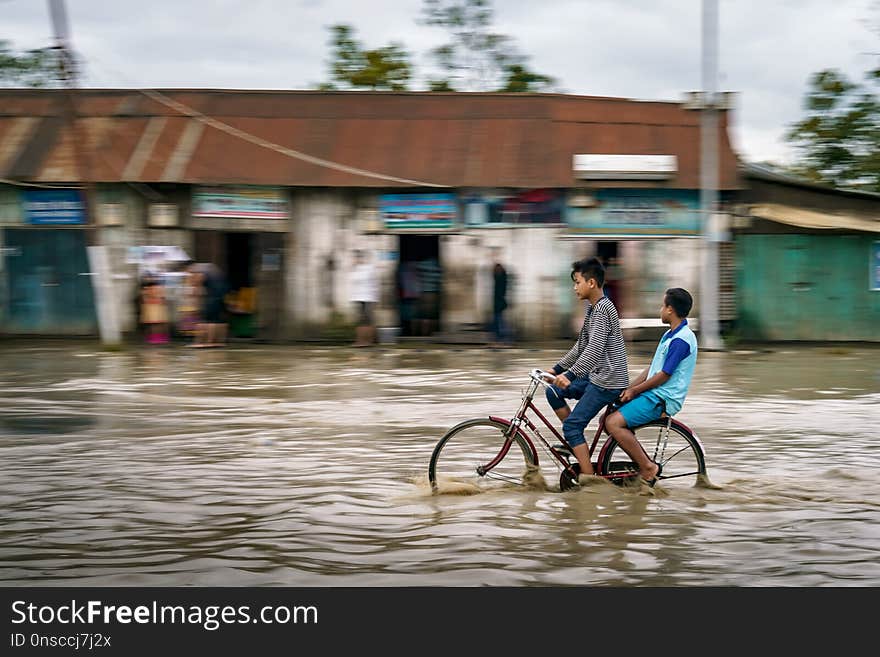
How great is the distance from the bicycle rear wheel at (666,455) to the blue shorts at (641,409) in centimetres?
9

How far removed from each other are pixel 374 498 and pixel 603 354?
6.12 ft

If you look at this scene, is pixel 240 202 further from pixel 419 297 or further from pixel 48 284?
pixel 48 284

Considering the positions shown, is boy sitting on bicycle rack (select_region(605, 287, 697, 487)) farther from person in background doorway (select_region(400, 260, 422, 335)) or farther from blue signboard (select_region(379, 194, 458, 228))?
person in background doorway (select_region(400, 260, 422, 335))

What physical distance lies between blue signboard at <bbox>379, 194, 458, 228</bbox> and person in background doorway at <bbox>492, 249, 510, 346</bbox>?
→ 57.1 inches

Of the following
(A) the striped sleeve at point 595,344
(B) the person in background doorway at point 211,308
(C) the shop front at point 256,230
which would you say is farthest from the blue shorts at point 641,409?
(C) the shop front at point 256,230

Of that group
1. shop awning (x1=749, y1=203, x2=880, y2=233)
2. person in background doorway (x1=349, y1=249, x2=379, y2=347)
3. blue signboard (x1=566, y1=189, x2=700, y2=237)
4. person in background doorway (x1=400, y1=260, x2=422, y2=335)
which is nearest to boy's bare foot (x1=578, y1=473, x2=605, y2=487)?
person in background doorway (x1=349, y1=249, x2=379, y2=347)

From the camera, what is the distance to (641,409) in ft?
25.3

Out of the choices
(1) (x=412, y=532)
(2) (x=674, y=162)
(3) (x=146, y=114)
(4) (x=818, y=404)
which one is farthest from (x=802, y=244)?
(1) (x=412, y=532)

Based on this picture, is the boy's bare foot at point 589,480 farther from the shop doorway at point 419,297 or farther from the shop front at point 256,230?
the shop front at point 256,230

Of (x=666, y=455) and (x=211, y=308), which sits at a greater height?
(x=211, y=308)

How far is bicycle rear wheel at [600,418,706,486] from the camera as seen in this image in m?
7.95

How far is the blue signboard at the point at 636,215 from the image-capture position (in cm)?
2172

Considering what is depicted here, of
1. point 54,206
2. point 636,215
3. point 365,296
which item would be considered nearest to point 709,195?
point 636,215

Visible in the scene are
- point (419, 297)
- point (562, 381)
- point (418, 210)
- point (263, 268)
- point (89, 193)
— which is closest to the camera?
point (562, 381)
